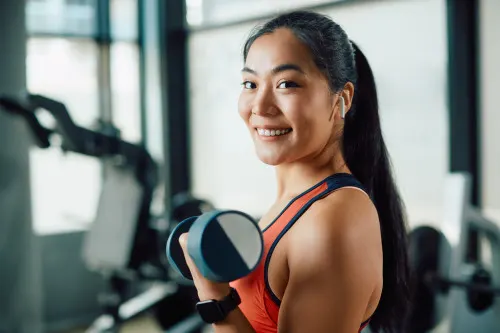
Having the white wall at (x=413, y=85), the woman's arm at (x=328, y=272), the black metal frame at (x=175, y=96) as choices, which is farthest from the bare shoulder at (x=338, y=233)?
the black metal frame at (x=175, y=96)

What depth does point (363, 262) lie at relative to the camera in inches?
20.0

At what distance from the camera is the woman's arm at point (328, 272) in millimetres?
489

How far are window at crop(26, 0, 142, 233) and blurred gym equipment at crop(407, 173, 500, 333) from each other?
186 centimetres

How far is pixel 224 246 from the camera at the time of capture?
1.44 ft

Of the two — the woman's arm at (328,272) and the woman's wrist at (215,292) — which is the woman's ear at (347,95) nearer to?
the woman's arm at (328,272)

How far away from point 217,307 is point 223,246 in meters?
0.09

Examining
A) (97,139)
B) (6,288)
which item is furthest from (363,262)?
(6,288)

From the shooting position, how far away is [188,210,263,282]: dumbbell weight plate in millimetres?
435

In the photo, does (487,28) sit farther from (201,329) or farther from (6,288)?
(6,288)

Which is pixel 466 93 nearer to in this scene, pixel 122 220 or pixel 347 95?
pixel 122 220

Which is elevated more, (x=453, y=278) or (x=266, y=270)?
(x=266, y=270)

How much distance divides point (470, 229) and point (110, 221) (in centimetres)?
132

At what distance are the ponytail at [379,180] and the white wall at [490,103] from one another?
1.47 metres

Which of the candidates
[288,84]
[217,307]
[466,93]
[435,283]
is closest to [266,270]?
[217,307]
